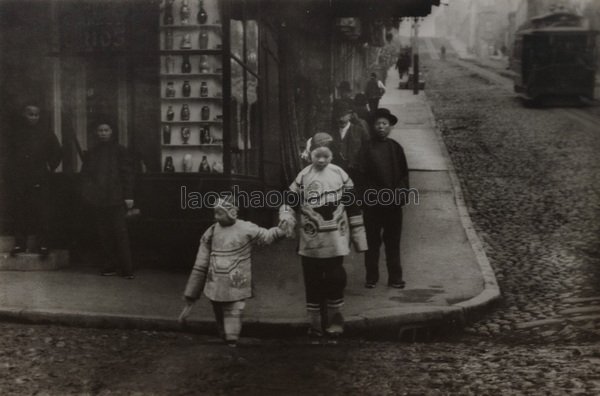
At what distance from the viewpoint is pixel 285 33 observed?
13.8m

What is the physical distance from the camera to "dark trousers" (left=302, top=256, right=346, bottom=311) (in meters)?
7.38

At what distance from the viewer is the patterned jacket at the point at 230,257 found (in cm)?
696

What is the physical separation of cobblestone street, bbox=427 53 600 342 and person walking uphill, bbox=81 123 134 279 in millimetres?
4015

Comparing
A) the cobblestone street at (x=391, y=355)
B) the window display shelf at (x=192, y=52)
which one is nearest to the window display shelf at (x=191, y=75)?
the window display shelf at (x=192, y=52)

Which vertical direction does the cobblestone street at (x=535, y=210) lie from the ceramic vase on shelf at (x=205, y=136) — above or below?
below

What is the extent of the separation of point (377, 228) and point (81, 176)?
11.0 ft

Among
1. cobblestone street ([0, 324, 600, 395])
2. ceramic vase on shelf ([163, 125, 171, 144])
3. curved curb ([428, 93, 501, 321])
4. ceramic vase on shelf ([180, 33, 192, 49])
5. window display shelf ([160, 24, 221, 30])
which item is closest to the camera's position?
cobblestone street ([0, 324, 600, 395])

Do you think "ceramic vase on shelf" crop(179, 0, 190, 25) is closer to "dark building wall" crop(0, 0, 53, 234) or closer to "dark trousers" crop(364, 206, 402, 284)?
"dark building wall" crop(0, 0, 53, 234)

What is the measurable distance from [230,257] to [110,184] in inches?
118

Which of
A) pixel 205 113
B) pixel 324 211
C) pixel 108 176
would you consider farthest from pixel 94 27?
pixel 324 211

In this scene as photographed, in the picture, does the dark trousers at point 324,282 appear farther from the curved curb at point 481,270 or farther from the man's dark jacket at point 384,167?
the man's dark jacket at point 384,167

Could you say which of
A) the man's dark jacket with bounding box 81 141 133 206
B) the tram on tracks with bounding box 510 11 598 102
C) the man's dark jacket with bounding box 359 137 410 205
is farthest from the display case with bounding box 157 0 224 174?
the tram on tracks with bounding box 510 11 598 102

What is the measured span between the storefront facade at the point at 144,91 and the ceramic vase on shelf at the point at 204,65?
0.04 ft

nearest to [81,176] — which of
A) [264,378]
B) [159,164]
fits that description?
[159,164]
